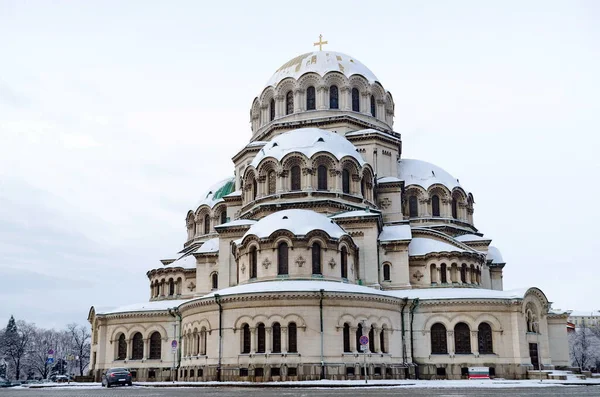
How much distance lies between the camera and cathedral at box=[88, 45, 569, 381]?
34.6m

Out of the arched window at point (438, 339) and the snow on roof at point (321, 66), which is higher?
the snow on roof at point (321, 66)

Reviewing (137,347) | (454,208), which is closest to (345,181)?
(454,208)

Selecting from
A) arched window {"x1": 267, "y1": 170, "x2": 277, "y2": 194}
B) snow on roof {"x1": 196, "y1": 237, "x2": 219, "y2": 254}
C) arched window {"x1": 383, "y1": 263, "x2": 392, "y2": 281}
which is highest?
arched window {"x1": 267, "y1": 170, "x2": 277, "y2": 194}

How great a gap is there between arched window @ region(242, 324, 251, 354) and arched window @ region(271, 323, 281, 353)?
4.41 ft

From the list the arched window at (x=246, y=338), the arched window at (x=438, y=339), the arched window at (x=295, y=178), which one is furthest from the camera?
the arched window at (x=295, y=178)

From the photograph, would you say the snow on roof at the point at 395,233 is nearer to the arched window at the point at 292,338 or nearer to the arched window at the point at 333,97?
the arched window at the point at 292,338

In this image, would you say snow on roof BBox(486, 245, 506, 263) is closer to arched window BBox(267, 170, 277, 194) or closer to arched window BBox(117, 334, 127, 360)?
arched window BBox(267, 170, 277, 194)

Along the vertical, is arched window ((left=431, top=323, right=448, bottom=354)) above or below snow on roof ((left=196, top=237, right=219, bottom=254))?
below

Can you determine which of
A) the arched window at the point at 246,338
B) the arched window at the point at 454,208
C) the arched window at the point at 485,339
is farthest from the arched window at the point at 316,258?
the arched window at the point at 454,208

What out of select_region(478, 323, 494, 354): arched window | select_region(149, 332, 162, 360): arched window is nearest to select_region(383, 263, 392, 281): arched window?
select_region(478, 323, 494, 354): arched window

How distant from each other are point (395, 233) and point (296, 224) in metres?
7.49

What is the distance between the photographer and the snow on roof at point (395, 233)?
134 ft

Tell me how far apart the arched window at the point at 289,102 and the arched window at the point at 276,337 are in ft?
64.1

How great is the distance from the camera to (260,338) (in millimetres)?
34625
